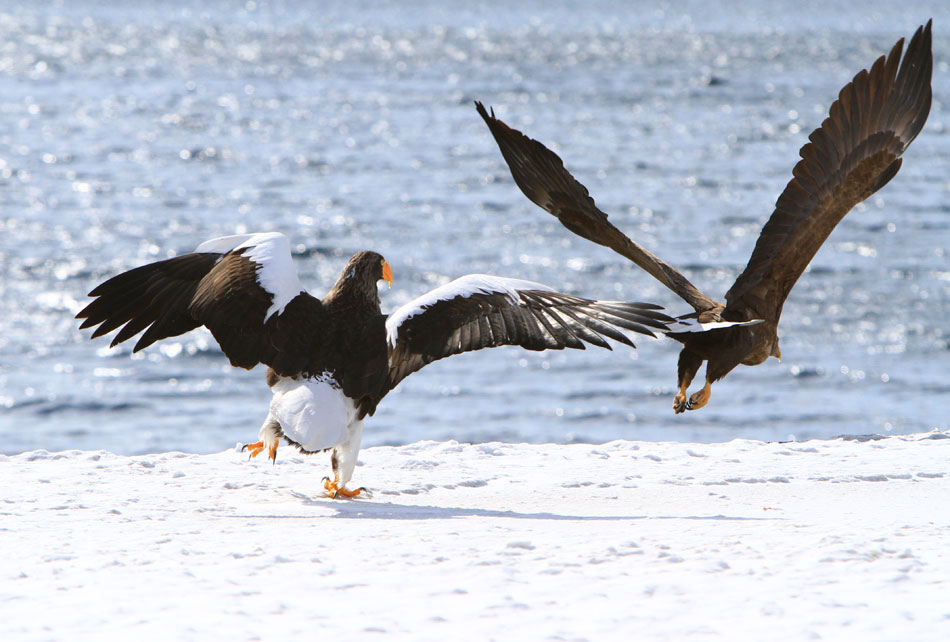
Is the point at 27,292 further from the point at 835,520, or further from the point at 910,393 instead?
Result: the point at 835,520

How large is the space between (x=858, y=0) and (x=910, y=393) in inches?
4031

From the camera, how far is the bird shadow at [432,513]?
6105mm

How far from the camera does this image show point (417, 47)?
56438 mm

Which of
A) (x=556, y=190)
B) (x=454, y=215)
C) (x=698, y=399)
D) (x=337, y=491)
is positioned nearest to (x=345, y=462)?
(x=337, y=491)

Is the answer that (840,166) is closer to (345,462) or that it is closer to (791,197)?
(791,197)

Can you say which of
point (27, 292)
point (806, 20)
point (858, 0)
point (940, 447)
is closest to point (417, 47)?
point (806, 20)

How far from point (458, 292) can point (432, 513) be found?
1073 mm

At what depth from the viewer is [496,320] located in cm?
648

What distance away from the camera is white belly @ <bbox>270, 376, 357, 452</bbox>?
623 centimetres

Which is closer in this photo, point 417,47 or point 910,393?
point 910,393

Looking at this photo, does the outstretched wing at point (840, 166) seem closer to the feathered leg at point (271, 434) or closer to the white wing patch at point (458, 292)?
the white wing patch at point (458, 292)

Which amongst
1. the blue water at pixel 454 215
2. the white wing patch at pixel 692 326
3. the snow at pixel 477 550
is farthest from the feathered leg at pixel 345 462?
the blue water at pixel 454 215

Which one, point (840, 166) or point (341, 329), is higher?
point (840, 166)

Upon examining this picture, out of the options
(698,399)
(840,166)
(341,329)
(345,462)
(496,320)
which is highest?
(840,166)
